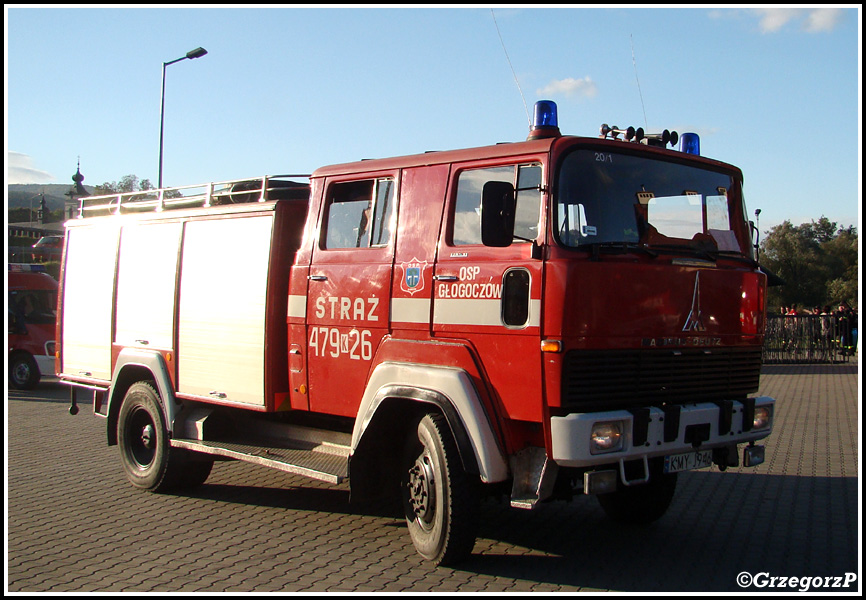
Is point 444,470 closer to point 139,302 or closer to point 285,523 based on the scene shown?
point 285,523

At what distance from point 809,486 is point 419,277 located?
478 centimetres

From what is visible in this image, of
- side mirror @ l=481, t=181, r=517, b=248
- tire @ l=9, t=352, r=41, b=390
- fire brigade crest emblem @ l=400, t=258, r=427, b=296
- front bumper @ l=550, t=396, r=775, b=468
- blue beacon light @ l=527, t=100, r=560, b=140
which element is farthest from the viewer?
tire @ l=9, t=352, r=41, b=390

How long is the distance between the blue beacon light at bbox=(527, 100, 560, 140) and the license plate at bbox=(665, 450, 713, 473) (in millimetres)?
2248

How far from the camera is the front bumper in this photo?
15.7 ft

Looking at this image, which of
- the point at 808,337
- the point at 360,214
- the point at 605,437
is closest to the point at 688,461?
the point at 605,437

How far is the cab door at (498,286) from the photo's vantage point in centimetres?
503

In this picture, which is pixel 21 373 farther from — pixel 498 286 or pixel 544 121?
pixel 544 121

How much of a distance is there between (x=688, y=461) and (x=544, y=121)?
96.8 inches

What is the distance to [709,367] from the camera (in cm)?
561

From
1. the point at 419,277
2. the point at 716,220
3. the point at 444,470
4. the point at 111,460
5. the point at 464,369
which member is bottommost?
the point at 111,460

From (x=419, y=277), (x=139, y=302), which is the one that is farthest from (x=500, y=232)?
(x=139, y=302)

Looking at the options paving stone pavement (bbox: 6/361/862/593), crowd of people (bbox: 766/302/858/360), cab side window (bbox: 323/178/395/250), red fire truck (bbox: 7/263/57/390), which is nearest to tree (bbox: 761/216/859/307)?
crowd of people (bbox: 766/302/858/360)

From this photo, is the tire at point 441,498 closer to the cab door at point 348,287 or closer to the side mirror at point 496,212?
the cab door at point 348,287

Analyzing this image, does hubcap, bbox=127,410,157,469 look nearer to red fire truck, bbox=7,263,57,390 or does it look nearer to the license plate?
the license plate
